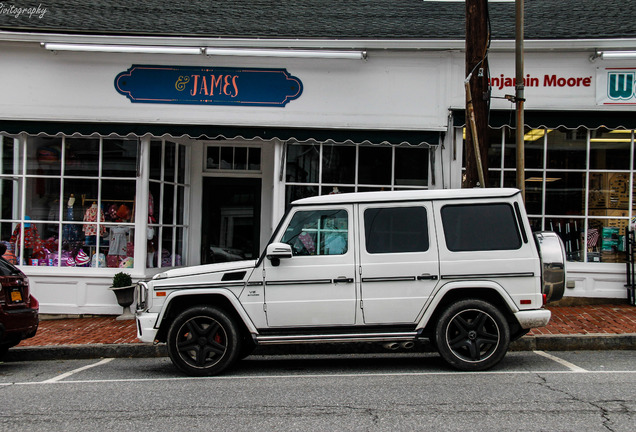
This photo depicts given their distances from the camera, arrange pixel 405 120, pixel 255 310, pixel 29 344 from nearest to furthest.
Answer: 1. pixel 255 310
2. pixel 29 344
3. pixel 405 120

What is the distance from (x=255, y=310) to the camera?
7059 mm

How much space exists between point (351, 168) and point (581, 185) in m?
4.04

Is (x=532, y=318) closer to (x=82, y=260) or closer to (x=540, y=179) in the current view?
(x=540, y=179)

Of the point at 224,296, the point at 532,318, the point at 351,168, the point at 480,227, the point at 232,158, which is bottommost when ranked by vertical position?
the point at 532,318

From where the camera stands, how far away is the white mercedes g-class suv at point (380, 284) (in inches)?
272

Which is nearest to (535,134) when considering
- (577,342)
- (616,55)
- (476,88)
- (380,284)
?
(616,55)

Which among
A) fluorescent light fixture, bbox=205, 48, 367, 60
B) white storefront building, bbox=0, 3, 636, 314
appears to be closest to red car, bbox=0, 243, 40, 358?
white storefront building, bbox=0, 3, 636, 314

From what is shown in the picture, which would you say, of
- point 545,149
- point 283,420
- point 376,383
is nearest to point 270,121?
point 545,149

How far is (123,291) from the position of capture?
1098 cm

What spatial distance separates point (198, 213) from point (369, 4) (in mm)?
5772

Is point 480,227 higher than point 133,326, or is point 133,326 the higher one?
point 480,227

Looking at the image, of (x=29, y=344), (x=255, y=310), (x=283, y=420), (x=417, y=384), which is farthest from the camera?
(x=29, y=344)

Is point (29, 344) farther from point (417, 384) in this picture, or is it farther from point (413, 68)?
point (413, 68)

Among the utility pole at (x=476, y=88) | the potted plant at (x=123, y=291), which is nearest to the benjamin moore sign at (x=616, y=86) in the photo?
the utility pole at (x=476, y=88)
